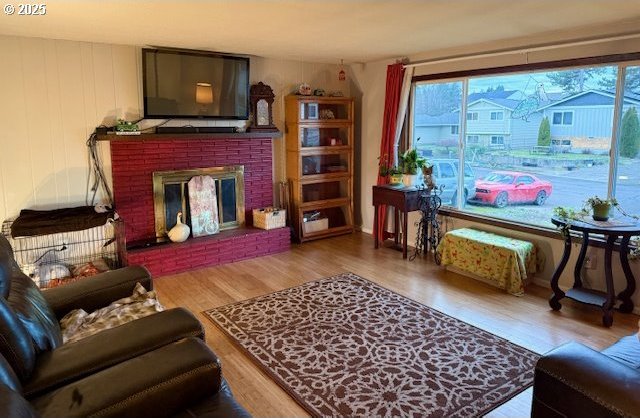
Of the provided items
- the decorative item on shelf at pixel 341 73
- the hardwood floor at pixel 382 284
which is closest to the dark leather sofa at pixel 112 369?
the hardwood floor at pixel 382 284

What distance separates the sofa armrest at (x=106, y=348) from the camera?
158cm

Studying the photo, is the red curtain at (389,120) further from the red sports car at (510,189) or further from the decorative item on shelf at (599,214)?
the decorative item on shelf at (599,214)

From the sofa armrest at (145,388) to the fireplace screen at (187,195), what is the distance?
121 inches

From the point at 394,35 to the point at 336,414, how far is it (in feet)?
9.87

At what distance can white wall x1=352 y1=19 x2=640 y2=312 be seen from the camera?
3.48 meters

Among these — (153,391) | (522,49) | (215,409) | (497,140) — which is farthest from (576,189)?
(153,391)

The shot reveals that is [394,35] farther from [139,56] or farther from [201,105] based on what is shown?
[139,56]

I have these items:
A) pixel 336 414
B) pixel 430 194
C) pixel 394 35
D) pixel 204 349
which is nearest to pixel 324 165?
pixel 430 194

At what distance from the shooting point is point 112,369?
62.4 inches

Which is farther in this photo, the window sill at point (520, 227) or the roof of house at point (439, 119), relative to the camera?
the roof of house at point (439, 119)

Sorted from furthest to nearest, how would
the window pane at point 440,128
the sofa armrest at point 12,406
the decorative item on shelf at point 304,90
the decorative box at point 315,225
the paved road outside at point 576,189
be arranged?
the decorative box at point 315,225
the decorative item on shelf at point 304,90
the window pane at point 440,128
the paved road outside at point 576,189
the sofa armrest at point 12,406

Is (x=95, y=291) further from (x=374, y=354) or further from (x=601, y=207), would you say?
(x=601, y=207)

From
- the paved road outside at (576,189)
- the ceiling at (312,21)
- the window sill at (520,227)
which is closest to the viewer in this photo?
the ceiling at (312,21)

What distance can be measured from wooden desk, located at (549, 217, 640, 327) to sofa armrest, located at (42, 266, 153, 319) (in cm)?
302
